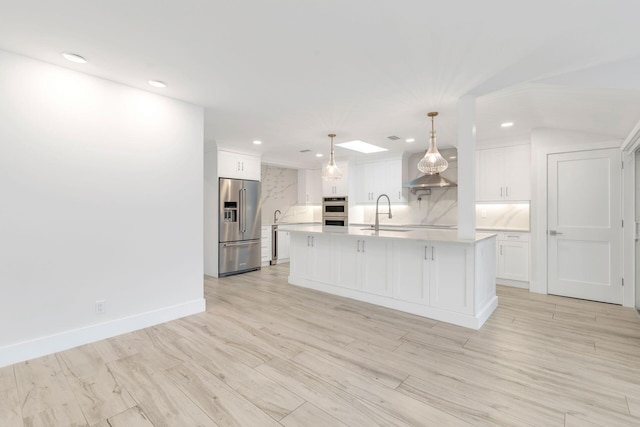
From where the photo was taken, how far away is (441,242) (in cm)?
300

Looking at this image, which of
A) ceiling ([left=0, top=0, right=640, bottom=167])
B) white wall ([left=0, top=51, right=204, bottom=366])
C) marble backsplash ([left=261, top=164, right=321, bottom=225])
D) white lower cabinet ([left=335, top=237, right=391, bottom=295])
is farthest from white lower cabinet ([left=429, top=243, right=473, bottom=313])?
marble backsplash ([left=261, top=164, right=321, bottom=225])

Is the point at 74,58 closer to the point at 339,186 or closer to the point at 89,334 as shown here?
the point at 89,334

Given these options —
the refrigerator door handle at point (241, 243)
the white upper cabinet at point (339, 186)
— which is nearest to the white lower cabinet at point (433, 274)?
the refrigerator door handle at point (241, 243)

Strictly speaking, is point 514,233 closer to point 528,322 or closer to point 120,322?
point 528,322

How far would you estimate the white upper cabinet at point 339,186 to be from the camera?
22.6 feet

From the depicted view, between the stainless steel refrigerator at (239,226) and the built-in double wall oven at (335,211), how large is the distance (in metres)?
1.93

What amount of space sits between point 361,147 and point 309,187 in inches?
85.0

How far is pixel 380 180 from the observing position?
259 inches

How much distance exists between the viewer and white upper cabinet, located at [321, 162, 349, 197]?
22.6 ft

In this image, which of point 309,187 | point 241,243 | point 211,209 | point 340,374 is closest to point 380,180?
point 309,187

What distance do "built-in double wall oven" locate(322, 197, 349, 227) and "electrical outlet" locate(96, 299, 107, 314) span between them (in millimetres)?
4939

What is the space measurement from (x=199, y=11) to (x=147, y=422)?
242 centimetres

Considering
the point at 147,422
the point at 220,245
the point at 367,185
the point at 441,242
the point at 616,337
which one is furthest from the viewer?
the point at 367,185

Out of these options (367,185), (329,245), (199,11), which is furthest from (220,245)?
(199,11)
